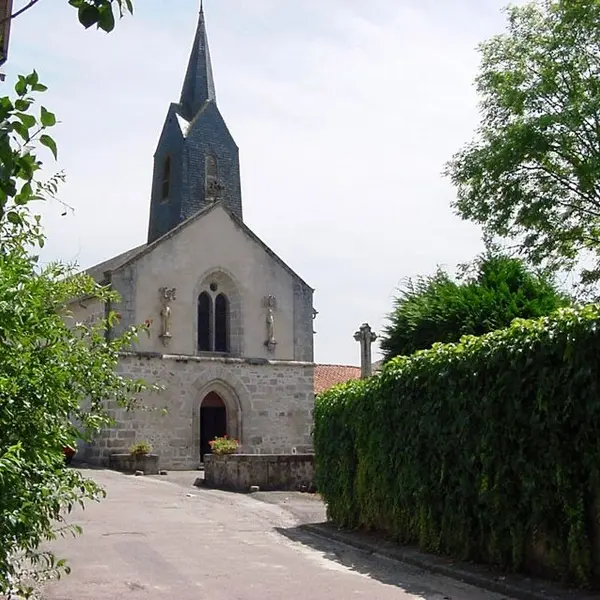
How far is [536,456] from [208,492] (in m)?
13.7

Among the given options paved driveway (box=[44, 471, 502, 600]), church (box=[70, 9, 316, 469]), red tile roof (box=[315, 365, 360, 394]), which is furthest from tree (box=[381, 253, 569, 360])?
red tile roof (box=[315, 365, 360, 394])

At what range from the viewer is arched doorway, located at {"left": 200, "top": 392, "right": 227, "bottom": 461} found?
103 feet

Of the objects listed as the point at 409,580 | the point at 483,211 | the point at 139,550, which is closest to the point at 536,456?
the point at 409,580

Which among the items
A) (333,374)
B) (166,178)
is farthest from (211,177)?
(333,374)

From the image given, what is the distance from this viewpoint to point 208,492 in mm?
20297

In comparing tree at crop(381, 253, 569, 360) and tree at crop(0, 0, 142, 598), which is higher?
tree at crop(381, 253, 569, 360)

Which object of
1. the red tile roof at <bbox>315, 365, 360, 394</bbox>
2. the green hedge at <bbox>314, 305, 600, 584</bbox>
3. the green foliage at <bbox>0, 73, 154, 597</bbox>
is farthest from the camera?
the red tile roof at <bbox>315, 365, 360, 394</bbox>

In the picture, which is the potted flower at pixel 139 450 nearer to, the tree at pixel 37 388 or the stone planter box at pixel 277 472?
the stone planter box at pixel 277 472

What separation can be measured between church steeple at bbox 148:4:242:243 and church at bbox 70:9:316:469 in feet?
0.17

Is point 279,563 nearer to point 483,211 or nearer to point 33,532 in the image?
point 33,532

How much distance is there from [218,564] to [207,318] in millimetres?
22912

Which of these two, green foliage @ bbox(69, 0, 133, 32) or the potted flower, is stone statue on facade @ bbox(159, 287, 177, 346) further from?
green foliage @ bbox(69, 0, 133, 32)

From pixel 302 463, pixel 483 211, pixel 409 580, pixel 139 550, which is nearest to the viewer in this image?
pixel 409 580

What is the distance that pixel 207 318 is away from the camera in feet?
106
